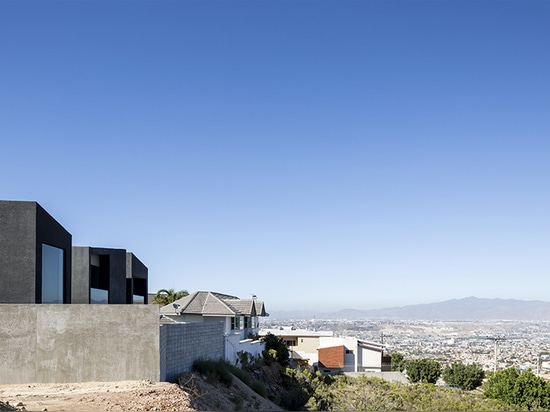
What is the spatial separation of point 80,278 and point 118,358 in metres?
11.3

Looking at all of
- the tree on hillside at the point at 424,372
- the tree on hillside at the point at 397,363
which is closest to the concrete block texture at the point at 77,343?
the tree on hillside at the point at 424,372

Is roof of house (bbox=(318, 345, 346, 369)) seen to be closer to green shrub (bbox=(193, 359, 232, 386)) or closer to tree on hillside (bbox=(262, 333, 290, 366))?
tree on hillside (bbox=(262, 333, 290, 366))

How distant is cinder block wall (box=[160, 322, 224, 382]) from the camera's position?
17547 mm

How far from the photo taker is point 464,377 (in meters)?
51.7

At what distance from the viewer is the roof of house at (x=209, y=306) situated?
36031 millimetres

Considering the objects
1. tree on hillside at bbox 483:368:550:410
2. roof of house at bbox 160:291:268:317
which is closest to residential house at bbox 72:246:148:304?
roof of house at bbox 160:291:268:317

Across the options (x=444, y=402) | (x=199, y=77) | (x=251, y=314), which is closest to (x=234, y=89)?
(x=199, y=77)

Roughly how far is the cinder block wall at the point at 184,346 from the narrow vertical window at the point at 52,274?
415 centimetres

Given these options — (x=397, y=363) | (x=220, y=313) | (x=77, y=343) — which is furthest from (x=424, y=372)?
(x=77, y=343)

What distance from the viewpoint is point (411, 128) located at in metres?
32.2

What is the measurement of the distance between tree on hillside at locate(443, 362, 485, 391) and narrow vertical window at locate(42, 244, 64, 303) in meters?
40.0

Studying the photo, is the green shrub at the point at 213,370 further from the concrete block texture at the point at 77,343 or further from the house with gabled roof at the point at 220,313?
the house with gabled roof at the point at 220,313

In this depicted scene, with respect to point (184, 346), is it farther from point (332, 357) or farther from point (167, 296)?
point (332, 357)

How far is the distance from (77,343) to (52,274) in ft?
14.6
